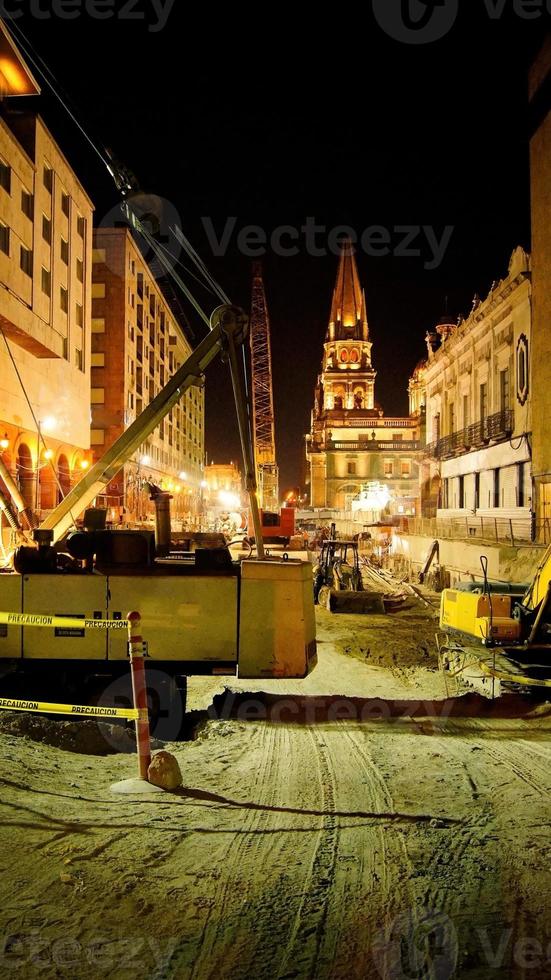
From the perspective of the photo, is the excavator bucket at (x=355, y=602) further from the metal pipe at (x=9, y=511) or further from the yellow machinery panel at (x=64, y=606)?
the yellow machinery panel at (x=64, y=606)

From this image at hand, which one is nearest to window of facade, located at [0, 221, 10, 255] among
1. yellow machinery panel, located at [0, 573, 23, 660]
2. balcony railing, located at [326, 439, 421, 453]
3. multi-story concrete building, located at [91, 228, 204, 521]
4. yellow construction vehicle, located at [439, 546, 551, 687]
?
multi-story concrete building, located at [91, 228, 204, 521]

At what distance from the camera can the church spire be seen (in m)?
102

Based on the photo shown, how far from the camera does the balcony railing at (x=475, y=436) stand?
3053 centimetres

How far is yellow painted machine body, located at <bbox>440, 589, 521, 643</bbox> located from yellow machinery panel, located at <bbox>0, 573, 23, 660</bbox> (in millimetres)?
6619

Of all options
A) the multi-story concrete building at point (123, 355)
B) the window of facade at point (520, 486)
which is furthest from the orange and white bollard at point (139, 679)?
the multi-story concrete building at point (123, 355)

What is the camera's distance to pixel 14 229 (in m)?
27.7

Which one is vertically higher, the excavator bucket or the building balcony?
the building balcony

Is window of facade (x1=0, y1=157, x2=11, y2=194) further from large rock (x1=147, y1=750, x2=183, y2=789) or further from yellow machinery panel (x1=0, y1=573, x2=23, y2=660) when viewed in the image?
large rock (x1=147, y1=750, x2=183, y2=789)

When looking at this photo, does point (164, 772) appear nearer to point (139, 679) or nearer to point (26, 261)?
point (139, 679)

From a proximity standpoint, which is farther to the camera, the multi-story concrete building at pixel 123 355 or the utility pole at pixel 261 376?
the utility pole at pixel 261 376

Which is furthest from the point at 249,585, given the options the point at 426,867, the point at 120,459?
the point at 426,867

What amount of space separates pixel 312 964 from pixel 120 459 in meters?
6.19

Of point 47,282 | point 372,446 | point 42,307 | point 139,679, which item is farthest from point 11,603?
point 372,446

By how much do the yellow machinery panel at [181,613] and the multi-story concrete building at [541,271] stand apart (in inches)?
813
